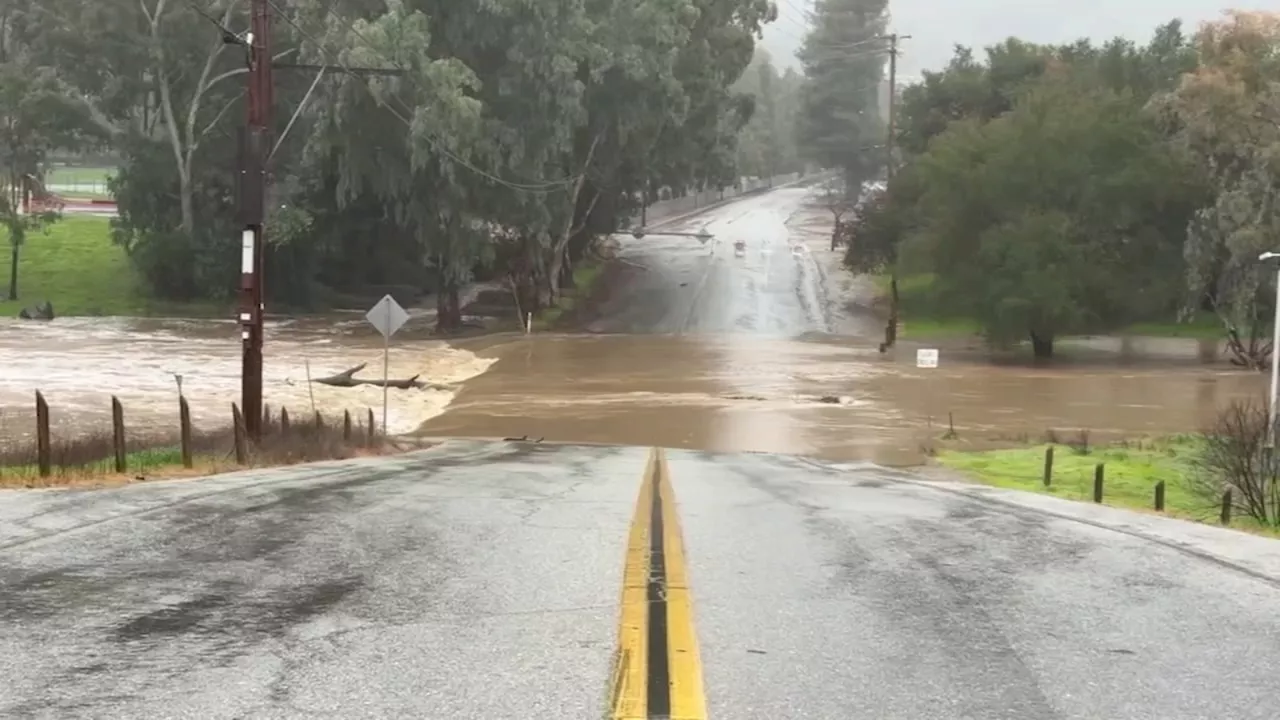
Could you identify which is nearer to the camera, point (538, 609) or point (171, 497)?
point (538, 609)

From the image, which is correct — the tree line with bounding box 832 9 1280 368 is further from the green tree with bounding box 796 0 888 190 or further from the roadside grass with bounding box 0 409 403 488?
the green tree with bounding box 796 0 888 190

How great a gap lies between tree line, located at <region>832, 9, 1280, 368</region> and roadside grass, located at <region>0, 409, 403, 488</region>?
32.4 m

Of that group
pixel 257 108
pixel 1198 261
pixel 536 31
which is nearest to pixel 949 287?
pixel 1198 261

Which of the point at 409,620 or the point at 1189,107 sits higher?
the point at 1189,107

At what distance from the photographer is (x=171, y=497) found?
10383mm

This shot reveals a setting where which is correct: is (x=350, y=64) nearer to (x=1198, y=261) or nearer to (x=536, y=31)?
(x=536, y=31)

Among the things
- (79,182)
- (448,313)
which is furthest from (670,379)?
(79,182)

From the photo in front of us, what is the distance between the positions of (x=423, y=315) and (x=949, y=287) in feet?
80.7

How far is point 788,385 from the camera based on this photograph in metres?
40.1

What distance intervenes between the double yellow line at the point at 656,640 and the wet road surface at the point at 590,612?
0.03 m

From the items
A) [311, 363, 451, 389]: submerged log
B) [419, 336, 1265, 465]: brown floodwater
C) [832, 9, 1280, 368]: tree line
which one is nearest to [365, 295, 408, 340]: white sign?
[419, 336, 1265, 465]: brown floodwater

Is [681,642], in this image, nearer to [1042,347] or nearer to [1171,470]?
[1171,470]

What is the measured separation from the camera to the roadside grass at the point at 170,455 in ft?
41.9

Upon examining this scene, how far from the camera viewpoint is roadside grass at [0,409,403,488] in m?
12.8
